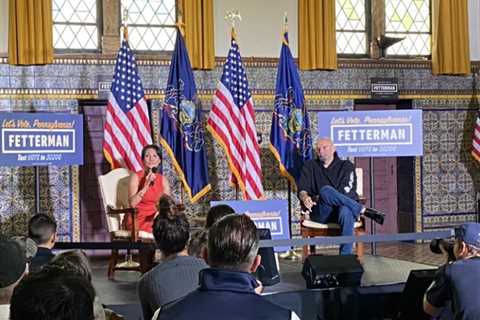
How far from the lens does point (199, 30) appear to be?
8141 mm

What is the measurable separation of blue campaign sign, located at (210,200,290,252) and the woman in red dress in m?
0.66

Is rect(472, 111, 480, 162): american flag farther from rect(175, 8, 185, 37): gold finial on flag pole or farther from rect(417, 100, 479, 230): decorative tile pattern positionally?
rect(175, 8, 185, 37): gold finial on flag pole

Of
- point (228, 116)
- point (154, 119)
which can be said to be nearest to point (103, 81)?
point (154, 119)

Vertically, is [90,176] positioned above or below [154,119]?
below

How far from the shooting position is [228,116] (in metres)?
7.52

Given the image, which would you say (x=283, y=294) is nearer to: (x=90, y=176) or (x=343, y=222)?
(x=343, y=222)

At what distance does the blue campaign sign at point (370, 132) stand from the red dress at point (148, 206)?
1.76 meters

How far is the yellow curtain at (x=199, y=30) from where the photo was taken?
26.6ft

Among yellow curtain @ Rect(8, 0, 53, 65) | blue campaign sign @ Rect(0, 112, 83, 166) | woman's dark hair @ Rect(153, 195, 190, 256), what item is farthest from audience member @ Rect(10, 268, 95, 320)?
yellow curtain @ Rect(8, 0, 53, 65)

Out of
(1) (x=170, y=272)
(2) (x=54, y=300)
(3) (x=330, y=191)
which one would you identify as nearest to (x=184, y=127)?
(3) (x=330, y=191)

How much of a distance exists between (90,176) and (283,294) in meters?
4.16

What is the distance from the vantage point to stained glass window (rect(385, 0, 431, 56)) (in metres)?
9.23

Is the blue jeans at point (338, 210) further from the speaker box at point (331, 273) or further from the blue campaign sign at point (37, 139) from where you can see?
the blue campaign sign at point (37, 139)

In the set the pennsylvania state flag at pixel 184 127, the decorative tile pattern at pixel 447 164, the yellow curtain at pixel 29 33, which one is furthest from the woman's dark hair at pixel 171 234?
the decorative tile pattern at pixel 447 164
